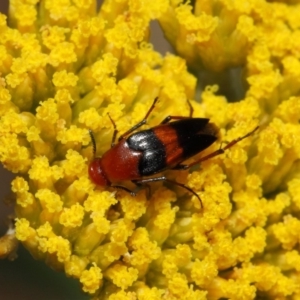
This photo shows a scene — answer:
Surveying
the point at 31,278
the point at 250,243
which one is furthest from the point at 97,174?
the point at 31,278

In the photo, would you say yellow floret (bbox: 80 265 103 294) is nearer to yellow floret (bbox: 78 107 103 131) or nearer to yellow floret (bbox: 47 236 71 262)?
yellow floret (bbox: 47 236 71 262)

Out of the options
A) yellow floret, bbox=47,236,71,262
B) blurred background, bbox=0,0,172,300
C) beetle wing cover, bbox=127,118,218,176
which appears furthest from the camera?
blurred background, bbox=0,0,172,300

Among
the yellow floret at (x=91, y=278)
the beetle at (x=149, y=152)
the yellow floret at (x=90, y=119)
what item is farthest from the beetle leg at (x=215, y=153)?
A: the yellow floret at (x=91, y=278)

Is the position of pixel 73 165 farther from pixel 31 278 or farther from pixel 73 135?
pixel 31 278

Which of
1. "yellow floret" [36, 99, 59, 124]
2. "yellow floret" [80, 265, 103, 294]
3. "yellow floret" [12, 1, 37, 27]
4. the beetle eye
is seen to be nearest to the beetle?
the beetle eye

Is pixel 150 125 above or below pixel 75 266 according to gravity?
above

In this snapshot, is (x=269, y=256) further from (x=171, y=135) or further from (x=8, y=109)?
(x=8, y=109)

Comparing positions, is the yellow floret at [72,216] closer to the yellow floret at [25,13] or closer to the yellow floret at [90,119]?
the yellow floret at [90,119]
